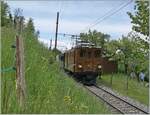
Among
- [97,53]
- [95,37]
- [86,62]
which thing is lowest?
[86,62]

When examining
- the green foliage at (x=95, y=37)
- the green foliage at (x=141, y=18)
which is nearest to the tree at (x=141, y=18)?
the green foliage at (x=141, y=18)

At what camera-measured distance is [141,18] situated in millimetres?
38500

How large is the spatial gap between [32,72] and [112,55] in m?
50.2

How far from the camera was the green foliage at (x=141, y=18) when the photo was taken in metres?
37.8

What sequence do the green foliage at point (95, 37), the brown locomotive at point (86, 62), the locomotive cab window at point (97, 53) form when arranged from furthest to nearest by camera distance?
the green foliage at point (95, 37) → the locomotive cab window at point (97, 53) → the brown locomotive at point (86, 62)

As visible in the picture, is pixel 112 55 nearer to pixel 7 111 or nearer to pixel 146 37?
pixel 146 37

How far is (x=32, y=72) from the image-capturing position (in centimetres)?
970

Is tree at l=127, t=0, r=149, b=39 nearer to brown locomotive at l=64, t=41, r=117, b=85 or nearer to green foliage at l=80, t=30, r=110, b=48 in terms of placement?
brown locomotive at l=64, t=41, r=117, b=85

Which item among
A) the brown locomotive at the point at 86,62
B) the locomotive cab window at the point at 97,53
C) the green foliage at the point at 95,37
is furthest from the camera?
the green foliage at the point at 95,37

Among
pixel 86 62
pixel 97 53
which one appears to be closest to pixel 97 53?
pixel 97 53

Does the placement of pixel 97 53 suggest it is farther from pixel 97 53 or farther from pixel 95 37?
pixel 95 37

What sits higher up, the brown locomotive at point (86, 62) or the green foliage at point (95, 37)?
the green foliage at point (95, 37)

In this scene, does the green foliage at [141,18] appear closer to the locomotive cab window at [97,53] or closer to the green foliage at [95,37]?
the locomotive cab window at [97,53]

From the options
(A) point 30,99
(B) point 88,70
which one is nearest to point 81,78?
(B) point 88,70
